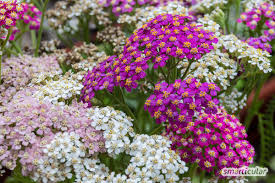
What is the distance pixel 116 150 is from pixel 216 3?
1037mm

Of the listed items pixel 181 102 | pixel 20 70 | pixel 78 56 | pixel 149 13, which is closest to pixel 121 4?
pixel 149 13

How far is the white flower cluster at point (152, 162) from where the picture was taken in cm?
115

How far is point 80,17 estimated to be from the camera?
196cm

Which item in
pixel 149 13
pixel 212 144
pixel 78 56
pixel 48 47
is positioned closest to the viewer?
pixel 212 144

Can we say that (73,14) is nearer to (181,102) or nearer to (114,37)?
(114,37)

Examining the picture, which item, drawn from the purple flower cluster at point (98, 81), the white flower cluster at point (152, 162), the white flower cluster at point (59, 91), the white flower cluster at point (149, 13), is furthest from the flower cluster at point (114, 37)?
the white flower cluster at point (152, 162)

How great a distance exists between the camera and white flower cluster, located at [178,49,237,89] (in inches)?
55.8

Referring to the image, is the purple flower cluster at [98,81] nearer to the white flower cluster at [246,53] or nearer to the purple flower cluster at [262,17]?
the white flower cluster at [246,53]

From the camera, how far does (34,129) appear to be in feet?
3.92

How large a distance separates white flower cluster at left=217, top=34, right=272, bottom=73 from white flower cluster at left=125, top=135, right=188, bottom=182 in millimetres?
516

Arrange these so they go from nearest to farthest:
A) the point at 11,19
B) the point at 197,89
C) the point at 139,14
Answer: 1. the point at 197,89
2. the point at 11,19
3. the point at 139,14

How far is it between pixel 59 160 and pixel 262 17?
1266 millimetres

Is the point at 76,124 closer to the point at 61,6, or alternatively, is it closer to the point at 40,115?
the point at 40,115

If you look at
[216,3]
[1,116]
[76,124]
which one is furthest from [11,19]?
[216,3]
